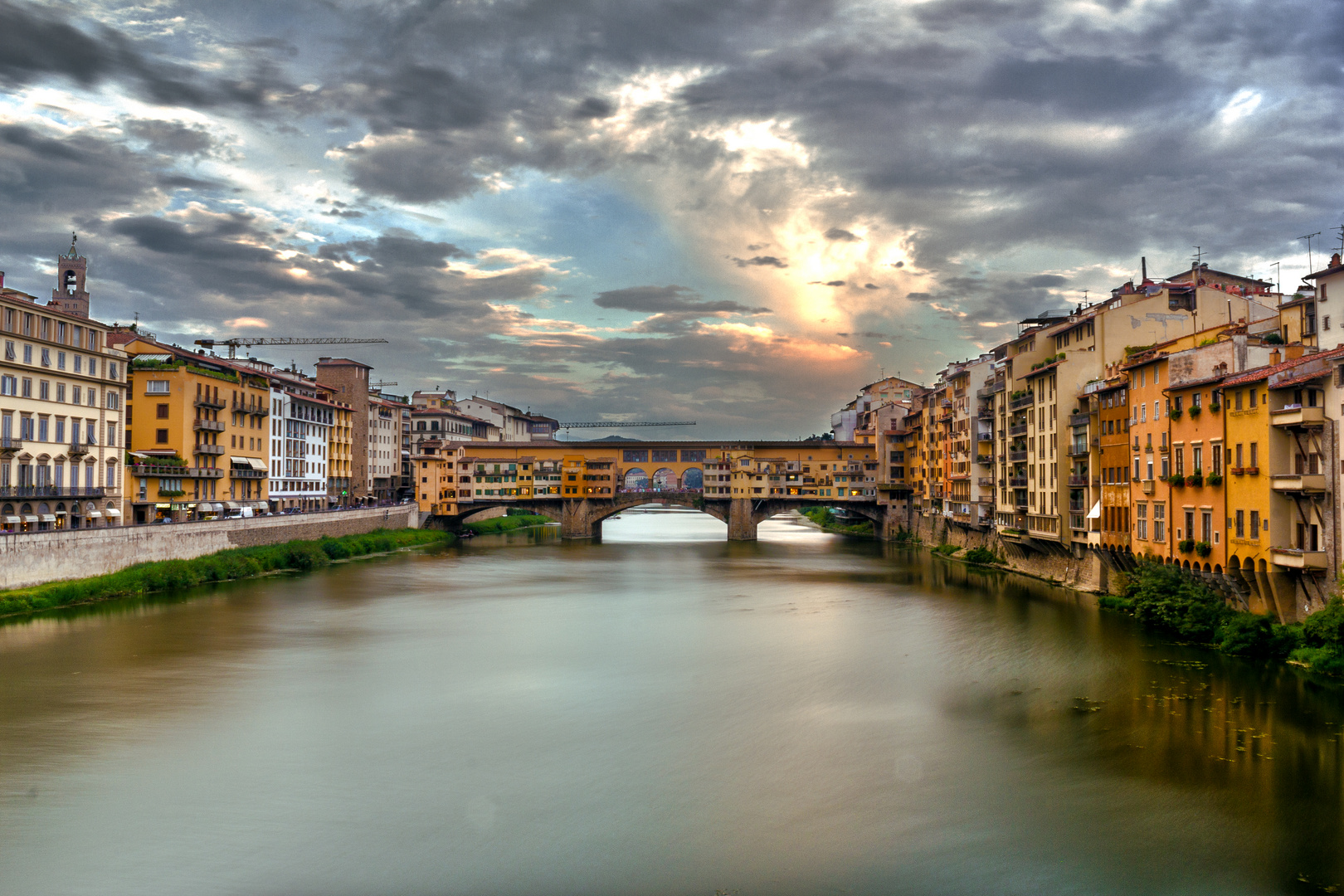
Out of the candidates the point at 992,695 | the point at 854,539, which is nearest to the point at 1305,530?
the point at 992,695

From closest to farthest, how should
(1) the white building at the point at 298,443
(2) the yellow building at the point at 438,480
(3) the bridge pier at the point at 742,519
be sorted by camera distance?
(1) the white building at the point at 298,443
(3) the bridge pier at the point at 742,519
(2) the yellow building at the point at 438,480

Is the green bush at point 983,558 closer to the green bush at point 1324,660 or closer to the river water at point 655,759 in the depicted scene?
the river water at point 655,759

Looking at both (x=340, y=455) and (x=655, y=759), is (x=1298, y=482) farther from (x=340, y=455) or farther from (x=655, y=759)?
(x=340, y=455)

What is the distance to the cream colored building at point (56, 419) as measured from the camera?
37406 mm

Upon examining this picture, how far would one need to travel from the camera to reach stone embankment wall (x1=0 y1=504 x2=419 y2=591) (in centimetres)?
3350

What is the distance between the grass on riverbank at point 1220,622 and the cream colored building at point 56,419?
41.1 m

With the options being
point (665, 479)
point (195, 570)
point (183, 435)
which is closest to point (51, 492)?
point (195, 570)

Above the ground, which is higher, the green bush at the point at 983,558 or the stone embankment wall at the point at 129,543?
the stone embankment wall at the point at 129,543

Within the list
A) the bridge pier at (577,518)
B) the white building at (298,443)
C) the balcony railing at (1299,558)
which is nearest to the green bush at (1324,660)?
the balcony railing at (1299,558)

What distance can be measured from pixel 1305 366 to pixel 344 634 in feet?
95.8

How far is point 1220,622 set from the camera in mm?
27156

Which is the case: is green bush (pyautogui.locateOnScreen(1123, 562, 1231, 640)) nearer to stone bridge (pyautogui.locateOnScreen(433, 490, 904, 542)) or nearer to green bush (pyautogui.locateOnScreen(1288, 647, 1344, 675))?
green bush (pyautogui.locateOnScreen(1288, 647, 1344, 675))

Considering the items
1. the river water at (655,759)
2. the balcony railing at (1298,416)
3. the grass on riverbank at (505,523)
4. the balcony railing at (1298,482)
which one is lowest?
the river water at (655,759)

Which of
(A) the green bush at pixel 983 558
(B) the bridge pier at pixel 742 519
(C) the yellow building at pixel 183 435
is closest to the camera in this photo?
(C) the yellow building at pixel 183 435
